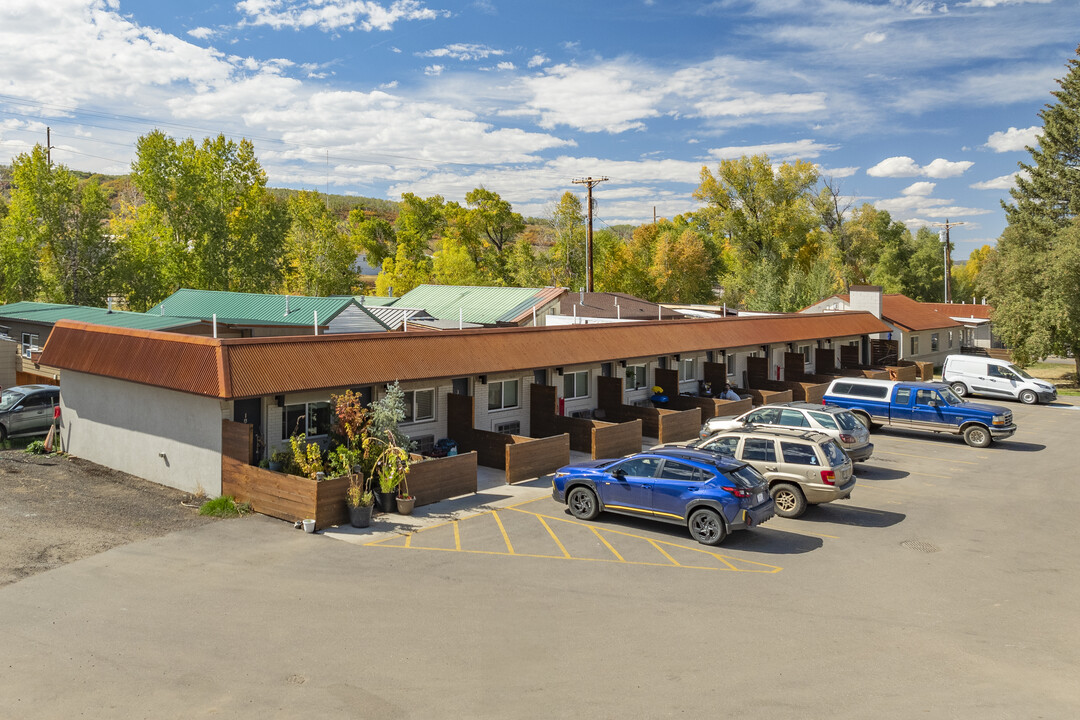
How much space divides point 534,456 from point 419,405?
3.92 m

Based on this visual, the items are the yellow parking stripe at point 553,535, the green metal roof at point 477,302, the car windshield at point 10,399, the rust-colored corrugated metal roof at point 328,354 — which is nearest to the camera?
the yellow parking stripe at point 553,535

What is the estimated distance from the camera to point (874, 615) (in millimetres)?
12398

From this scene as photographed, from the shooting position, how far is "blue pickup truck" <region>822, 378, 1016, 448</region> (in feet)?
88.5

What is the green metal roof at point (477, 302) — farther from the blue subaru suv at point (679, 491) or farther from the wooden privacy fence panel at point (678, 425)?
the blue subaru suv at point (679, 491)

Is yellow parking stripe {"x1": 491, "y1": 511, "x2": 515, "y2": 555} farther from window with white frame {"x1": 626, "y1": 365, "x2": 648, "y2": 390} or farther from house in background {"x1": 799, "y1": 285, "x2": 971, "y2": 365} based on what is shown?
house in background {"x1": 799, "y1": 285, "x2": 971, "y2": 365}

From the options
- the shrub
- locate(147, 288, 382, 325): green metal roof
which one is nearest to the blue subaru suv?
the shrub

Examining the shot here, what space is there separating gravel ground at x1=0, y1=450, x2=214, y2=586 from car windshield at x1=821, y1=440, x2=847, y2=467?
1438cm

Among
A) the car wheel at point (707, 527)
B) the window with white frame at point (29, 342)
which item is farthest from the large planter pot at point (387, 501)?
the window with white frame at point (29, 342)

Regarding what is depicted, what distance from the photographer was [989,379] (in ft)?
127

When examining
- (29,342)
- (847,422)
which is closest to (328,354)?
(847,422)

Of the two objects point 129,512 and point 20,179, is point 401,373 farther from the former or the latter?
point 20,179

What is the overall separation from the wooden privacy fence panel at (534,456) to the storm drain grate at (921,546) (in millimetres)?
9651

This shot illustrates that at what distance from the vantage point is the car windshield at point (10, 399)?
26312 millimetres

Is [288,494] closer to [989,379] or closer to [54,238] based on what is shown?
[989,379]
